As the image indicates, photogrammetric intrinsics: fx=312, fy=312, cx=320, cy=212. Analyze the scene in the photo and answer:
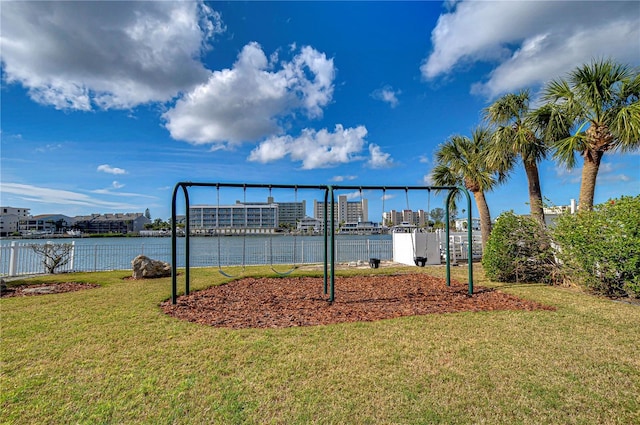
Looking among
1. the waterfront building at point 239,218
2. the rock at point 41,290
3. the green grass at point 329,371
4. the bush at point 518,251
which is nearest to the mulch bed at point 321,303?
the green grass at point 329,371

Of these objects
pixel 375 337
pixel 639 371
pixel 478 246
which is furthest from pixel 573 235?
pixel 478 246

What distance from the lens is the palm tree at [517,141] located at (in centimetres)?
976

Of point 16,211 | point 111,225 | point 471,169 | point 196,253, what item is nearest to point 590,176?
point 471,169

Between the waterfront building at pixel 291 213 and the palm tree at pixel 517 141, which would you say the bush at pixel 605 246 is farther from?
the waterfront building at pixel 291 213

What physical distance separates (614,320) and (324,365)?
15.8ft

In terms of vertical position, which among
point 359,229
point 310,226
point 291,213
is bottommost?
point 359,229

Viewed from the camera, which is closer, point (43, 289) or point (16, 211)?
point (43, 289)

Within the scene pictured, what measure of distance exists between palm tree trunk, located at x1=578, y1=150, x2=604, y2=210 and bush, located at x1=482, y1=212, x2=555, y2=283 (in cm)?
137

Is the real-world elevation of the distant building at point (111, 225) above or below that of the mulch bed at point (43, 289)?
above

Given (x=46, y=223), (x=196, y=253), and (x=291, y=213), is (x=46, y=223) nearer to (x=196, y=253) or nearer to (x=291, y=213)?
(x=196, y=253)

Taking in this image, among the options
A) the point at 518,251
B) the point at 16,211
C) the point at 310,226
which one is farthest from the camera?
the point at 16,211

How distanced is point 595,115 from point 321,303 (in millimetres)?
8456

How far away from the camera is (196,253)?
1738cm

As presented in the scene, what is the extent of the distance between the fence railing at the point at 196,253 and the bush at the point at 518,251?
522 centimetres
